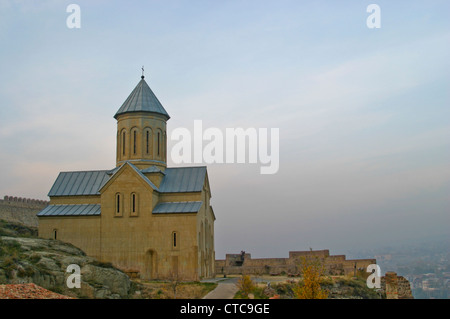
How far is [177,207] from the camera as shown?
28266 mm

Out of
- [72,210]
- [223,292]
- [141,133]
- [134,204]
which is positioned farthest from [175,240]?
[141,133]

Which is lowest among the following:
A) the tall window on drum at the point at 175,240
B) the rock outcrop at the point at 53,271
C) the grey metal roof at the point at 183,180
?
the rock outcrop at the point at 53,271

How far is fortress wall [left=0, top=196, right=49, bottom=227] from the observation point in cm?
3934

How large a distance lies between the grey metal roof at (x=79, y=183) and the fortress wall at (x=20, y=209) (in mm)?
9914

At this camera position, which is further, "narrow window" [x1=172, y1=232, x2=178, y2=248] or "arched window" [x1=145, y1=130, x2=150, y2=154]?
"arched window" [x1=145, y1=130, x2=150, y2=154]

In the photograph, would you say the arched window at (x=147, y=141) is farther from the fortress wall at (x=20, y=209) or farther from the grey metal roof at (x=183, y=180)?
the fortress wall at (x=20, y=209)

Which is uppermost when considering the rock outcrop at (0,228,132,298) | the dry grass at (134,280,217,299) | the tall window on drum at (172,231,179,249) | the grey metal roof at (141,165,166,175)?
the grey metal roof at (141,165,166,175)

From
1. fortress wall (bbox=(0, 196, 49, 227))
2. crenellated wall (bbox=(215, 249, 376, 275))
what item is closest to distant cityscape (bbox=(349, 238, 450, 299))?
crenellated wall (bbox=(215, 249, 376, 275))

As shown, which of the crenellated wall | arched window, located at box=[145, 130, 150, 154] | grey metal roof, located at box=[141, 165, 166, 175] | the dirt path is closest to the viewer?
the dirt path

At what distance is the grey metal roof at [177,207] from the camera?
1088 inches

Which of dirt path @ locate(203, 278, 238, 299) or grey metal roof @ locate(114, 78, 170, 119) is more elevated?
grey metal roof @ locate(114, 78, 170, 119)

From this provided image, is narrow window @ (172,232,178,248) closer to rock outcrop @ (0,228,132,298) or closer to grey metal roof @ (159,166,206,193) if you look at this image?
grey metal roof @ (159,166,206,193)

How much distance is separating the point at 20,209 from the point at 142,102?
18077 millimetres

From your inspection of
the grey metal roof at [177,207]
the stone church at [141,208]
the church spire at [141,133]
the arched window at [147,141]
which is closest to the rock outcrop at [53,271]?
the stone church at [141,208]
